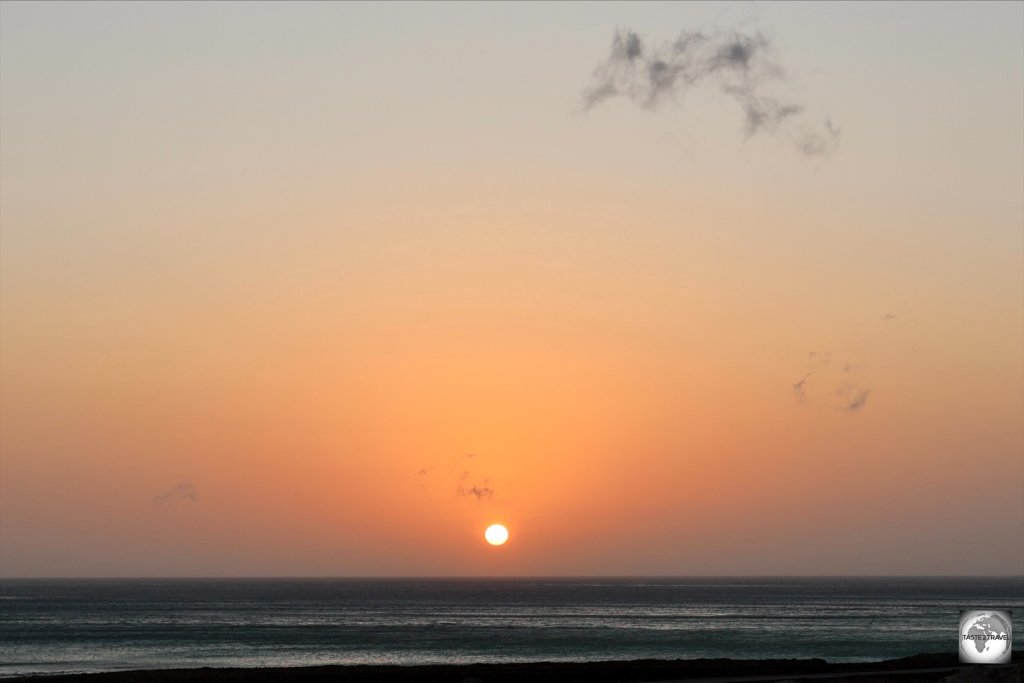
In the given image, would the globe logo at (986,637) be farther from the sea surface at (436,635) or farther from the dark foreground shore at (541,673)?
the sea surface at (436,635)

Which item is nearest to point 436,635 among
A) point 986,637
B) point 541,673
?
point 541,673

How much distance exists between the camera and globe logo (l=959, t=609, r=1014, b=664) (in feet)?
100

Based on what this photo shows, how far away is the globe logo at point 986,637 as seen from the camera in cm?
3058

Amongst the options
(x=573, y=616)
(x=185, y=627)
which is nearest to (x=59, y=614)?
(x=185, y=627)

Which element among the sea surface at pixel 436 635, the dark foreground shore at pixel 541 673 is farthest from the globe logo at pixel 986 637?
the sea surface at pixel 436 635

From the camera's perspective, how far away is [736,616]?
147m

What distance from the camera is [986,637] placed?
30.6 meters

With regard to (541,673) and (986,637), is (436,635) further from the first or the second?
(986,637)

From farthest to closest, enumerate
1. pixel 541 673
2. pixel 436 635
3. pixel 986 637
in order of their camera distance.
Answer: pixel 436 635, pixel 541 673, pixel 986 637

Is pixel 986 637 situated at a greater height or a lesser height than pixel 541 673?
lesser

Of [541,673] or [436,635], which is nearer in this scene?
[541,673]

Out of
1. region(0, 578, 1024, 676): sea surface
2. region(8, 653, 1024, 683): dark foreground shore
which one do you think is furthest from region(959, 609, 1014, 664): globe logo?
region(0, 578, 1024, 676): sea surface

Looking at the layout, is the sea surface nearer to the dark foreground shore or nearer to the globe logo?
the dark foreground shore

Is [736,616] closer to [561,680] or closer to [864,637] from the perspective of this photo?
[864,637]
